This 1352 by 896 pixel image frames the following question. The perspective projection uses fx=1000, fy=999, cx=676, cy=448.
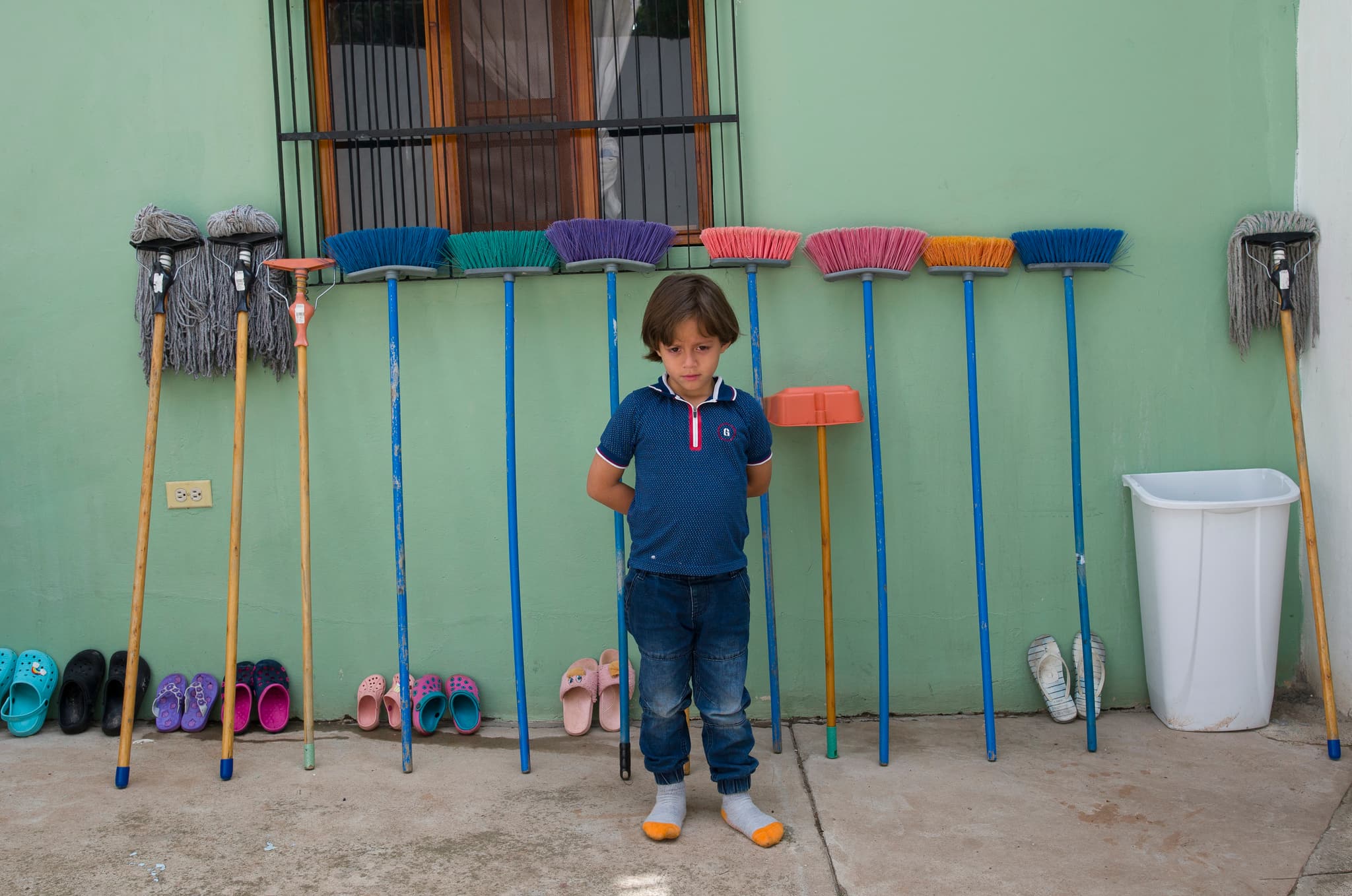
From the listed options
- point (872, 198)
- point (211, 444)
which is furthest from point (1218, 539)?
point (211, 444)

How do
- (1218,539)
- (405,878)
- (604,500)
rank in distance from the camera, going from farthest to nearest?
1. (1218,539)
2. (604,500)
3. (405,878)

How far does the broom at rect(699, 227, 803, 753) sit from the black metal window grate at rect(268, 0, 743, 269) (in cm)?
25

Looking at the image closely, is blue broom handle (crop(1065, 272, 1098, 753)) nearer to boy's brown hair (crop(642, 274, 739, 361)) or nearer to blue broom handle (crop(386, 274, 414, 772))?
boy's brown hair (crop(642, 274, 739, 361))

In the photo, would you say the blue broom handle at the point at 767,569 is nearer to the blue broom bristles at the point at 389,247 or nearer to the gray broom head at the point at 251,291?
the blue broom bristles at the point at 389,247

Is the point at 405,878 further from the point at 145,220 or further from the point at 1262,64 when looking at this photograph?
the point at 1262,64

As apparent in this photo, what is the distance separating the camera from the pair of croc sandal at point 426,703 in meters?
2.76

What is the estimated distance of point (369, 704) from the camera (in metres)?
2.80

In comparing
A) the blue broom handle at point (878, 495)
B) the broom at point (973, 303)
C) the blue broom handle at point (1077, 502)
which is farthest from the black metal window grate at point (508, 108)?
the blue broom handle at point (1077, 502)

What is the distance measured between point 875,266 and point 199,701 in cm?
221

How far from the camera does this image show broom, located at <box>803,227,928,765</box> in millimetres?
2580

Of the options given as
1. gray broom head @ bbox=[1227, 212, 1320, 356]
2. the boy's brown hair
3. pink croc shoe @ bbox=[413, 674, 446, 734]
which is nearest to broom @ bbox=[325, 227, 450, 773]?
pink croc shoe @ bbox=[413, 674, 446, 734]

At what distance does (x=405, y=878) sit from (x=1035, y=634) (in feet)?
5.98

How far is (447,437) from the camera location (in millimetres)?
2830

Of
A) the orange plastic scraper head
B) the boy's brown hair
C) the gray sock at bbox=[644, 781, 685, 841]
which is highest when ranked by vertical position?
the boy's brown hair
